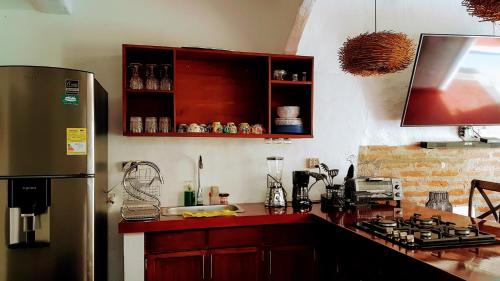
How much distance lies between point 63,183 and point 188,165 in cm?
110

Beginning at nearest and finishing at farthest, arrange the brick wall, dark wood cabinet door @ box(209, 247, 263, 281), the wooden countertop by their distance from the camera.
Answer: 1. the wooden countertop
2. dark wood cabinet door @ box(209, 247, 263, 281)
3. the brick wall

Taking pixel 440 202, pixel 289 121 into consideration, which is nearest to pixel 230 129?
pixel 289 121

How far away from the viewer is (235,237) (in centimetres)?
263

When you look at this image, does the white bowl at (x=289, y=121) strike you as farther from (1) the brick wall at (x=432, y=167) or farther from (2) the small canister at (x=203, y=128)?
(1) the brick wall at (x=432, y=167)

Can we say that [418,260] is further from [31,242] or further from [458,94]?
[458,94]

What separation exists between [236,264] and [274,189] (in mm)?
689

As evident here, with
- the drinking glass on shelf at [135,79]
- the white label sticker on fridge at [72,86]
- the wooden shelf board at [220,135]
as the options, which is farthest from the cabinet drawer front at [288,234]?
the white label sticker on fridge at [72,86]

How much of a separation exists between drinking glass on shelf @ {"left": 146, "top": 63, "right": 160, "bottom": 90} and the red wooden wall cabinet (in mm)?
52

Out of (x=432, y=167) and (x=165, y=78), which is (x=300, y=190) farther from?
(x=432, y=167)

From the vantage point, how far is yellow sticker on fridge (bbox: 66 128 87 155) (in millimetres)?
2236

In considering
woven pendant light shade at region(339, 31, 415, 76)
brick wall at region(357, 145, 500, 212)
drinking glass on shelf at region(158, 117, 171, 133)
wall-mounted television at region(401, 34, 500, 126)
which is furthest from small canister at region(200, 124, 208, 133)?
wall-mounted television at region(401, 34, 500, 126)

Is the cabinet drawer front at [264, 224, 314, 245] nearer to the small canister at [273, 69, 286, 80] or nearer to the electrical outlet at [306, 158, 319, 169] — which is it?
the electrical outlet at [306, 158, 319, 169]

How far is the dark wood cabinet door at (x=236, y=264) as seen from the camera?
259 cm

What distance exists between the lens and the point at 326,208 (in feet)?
9.78
